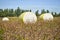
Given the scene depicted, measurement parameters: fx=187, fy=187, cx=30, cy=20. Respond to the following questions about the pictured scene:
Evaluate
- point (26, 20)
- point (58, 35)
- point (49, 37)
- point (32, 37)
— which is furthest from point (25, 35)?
point (26, 20)

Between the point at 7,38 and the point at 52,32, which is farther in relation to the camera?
the point at 52,32

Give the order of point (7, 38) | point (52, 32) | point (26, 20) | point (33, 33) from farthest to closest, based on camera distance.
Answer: point (26, 20) < point (52, 32) < point (33, 33) < point (7, 38)

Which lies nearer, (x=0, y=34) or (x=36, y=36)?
(x=36, y=36)

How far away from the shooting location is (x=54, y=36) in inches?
108

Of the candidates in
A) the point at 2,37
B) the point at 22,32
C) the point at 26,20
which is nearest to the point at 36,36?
the point at 22,32

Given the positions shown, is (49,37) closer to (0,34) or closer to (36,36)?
(36,36)

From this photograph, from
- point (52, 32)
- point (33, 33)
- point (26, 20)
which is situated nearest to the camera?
point (33, 33)

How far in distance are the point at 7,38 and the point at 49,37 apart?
59 cm

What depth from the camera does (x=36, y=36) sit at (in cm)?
256

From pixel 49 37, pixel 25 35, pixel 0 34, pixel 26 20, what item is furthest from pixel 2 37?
pixel 26 20

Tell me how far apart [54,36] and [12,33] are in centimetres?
62

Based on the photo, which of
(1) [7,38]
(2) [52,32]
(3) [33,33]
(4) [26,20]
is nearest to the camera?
(1) [7,38]

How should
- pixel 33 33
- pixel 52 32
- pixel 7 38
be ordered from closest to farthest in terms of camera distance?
1. pixel 7 38
2. pixel 33 33
3. pixel 52 32

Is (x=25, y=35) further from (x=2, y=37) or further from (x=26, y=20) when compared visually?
(x=26, y=20)
